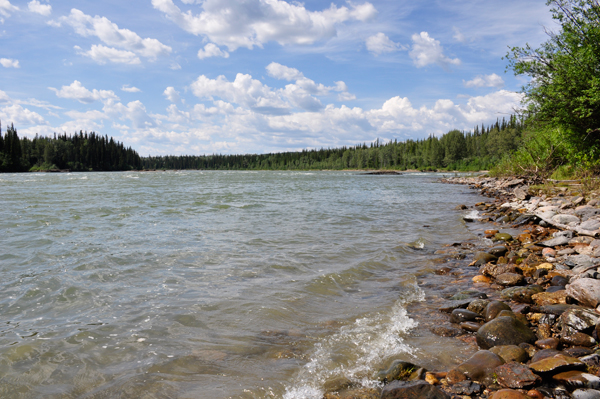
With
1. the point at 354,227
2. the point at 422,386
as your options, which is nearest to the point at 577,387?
the point at 422,386

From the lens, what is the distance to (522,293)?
6.29 m

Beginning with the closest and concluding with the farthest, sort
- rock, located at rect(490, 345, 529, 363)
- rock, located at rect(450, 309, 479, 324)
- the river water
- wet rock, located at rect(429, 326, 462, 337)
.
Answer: rock, located at rect(490, 345, 529, 363) < the river water < wet rock, located at rect(429, 326, 462, 337) < rock, located at rect(450, 309, 479, 324)

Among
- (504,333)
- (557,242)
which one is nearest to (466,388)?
(504,333)

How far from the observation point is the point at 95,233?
1301 centimetres

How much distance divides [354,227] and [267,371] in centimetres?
1139

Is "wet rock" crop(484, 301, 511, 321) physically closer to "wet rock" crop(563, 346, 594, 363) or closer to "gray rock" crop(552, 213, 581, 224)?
"wet rock" crop(563, 346, 594, 363)

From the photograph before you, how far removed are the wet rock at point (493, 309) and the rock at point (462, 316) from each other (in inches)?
7.1

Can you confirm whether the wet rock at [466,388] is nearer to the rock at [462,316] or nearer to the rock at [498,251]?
the rock at [462,316]

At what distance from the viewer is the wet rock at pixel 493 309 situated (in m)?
5.55

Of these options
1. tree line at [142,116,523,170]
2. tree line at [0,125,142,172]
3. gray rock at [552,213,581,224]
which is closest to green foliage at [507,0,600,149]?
gray rock at [552,213,581,224]

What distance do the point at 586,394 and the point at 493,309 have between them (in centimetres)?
243

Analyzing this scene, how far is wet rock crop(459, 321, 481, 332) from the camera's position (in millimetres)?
5367

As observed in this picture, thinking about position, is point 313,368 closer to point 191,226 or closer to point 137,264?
point 137,264

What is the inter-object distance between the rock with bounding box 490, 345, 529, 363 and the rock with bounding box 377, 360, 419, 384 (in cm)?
112
